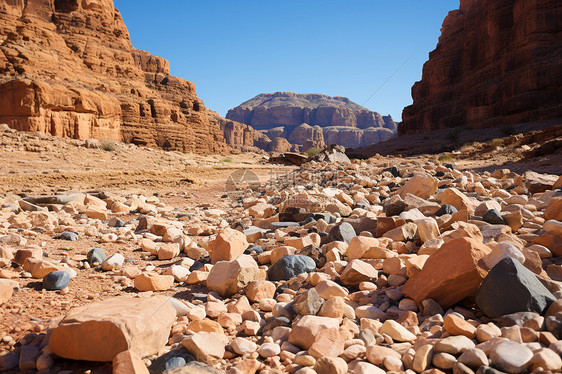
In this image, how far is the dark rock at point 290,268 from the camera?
2039 mm

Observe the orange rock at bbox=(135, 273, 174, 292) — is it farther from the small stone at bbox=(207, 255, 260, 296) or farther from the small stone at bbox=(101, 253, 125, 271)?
the small stone at bbox=(101, 253, 125, 271)

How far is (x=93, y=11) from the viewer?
3428 centimetres

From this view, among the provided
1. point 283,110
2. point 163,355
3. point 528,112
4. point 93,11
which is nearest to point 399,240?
point 163,355

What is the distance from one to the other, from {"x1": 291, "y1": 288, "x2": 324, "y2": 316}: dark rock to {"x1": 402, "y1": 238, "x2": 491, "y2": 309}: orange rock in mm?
443

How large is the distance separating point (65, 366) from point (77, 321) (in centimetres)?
16

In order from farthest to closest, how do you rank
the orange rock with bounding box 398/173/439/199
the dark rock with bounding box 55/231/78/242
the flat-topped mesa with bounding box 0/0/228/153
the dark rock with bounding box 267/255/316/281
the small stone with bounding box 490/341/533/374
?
the flat-topped mesa with bounding box 0/0/228/153, the orange rock with bounding box 398/173/439/199, the dark rock with bounding box 55/231/78/242, the dark rock with bounding box 267/255/316/281, the small stone with bounding box 490/341/533/374

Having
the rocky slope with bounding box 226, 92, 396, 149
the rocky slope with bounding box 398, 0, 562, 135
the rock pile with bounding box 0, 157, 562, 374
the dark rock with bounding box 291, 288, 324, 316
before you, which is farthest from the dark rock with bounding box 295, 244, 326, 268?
the rocky slope with bounding box 226, 92, 396, 149

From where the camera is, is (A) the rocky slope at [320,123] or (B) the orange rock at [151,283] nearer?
(B) the orange rock at [151,283]

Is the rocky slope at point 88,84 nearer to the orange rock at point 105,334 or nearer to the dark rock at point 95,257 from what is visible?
the dark rock at point 95,257

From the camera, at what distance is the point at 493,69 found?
38.8 m

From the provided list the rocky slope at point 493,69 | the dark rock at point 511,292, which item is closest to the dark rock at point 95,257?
the dark rock at point 511,292

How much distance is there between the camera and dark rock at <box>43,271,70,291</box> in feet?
6.05

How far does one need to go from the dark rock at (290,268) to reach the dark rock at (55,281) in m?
1.16

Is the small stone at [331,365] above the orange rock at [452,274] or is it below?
below
